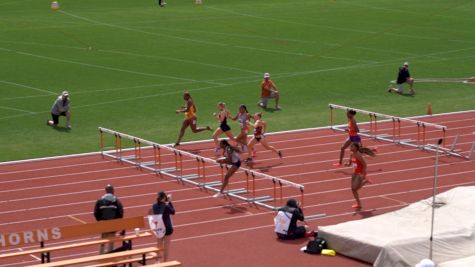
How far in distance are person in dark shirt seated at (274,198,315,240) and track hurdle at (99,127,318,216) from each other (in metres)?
1.06

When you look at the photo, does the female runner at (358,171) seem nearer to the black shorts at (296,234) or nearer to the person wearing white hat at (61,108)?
the black shorts at (296,234)

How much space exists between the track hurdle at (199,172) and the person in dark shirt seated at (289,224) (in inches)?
41.6

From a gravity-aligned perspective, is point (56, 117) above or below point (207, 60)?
below

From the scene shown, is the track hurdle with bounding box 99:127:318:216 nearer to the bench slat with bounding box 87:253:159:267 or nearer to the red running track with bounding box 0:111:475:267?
the red running track with bounding box 0:111:475:267

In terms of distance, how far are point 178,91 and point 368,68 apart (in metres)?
7.68

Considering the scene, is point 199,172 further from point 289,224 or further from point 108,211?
point 108,211

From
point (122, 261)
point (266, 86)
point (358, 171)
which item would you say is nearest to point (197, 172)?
point (358, 171)

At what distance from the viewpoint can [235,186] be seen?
971 inches

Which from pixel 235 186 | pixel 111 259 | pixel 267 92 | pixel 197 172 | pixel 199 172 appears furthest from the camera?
pixel 267 92

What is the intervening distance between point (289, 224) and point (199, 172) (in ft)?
19.1

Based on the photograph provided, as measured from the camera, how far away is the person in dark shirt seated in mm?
20328

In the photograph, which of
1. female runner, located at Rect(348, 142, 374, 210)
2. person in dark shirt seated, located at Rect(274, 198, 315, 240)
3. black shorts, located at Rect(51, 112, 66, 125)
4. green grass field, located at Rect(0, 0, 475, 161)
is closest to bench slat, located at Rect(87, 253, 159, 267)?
person in dark shirt seated, located at Rect(274, 198, 315, 240)

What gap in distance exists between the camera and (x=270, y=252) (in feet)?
64.4

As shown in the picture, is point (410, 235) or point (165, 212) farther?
point (410, 235)
